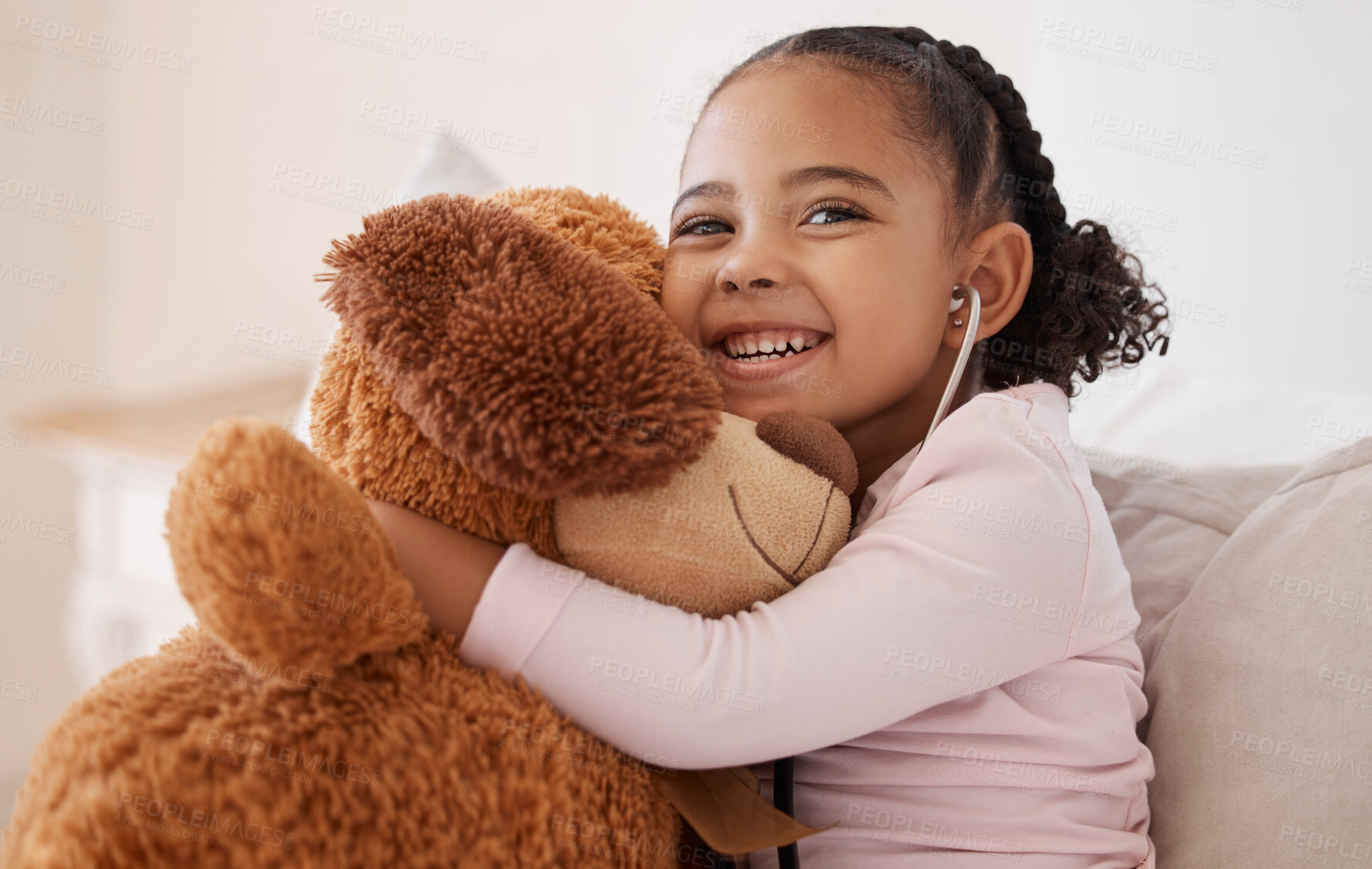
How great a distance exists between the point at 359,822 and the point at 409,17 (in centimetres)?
181

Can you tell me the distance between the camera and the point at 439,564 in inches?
21.4

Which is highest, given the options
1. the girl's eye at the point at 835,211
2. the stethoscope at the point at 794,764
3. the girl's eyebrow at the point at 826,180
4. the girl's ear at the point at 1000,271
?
the girl's eyebrow at the point at 826,180

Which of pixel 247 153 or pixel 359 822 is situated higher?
pixel 247 153

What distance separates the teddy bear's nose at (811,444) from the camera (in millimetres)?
632

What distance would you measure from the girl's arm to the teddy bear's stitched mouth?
1 centimetres

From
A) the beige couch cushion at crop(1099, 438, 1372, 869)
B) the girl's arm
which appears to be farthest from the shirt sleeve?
the beige couch cushion at crop(1099, 438, 1372, 869)

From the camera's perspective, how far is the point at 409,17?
183 centimetres

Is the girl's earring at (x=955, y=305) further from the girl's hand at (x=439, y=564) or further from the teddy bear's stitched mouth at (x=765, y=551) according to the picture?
the girl's hand at (x=439, y=564)

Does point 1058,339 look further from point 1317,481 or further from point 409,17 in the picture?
point 409,17

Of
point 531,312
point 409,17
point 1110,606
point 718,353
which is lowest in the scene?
point 1110,606

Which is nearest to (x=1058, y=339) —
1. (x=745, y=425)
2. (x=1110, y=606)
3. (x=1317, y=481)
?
(x=1317, y=481)

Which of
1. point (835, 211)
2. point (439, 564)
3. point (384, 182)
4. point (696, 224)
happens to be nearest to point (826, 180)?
point (835, 211)

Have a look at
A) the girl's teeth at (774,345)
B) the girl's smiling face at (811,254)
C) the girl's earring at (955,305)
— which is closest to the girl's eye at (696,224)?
the girl's smiling face at (811,254)

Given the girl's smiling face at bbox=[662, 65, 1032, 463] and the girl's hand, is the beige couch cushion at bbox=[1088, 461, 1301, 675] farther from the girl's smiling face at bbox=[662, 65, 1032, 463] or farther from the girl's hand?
the girl's hand
